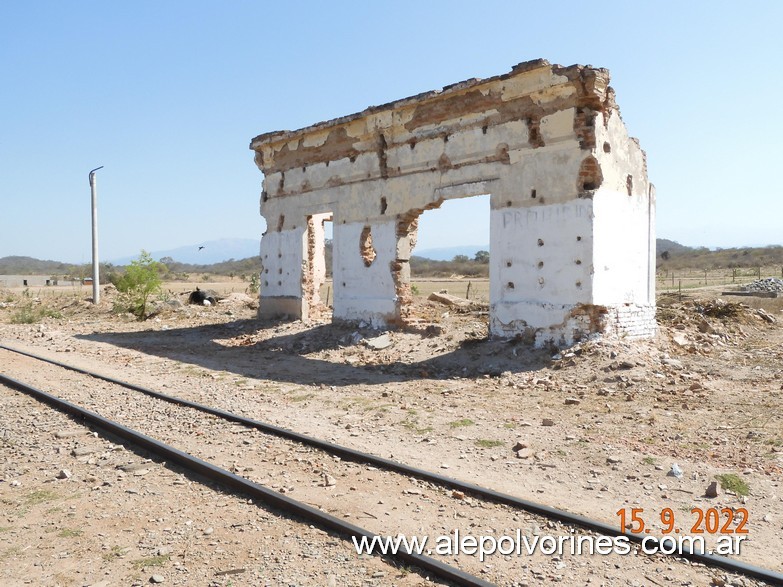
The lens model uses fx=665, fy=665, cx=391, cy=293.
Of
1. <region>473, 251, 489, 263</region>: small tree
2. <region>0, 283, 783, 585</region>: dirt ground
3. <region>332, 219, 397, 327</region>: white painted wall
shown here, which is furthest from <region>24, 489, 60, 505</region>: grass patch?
<region>473, 251, 489, 263</region>: small tree

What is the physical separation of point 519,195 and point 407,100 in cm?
389

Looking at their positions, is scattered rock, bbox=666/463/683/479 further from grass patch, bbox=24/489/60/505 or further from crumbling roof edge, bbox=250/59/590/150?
crumbling roof edge, bbox=250/59/590/150

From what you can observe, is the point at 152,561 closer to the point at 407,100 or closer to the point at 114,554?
the point at 114,554

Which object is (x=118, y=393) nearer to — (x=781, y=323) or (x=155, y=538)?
(x=155, y=538)

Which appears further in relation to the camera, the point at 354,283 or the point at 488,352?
the point at 354,283

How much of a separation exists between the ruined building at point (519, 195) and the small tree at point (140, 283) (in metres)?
9.47

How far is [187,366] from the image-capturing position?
1336 centimetres

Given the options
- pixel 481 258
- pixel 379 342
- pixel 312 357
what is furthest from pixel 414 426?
pixel 481 258

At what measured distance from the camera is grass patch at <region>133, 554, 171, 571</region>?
4.35 metres

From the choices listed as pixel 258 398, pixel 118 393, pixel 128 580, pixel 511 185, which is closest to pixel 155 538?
pixel 128 580

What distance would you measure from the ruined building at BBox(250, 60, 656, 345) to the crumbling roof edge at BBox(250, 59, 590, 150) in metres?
0.04

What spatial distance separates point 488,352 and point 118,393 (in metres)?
6.49

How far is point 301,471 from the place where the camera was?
6.24 m

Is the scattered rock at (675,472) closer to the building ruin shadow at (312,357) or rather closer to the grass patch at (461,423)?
the grass patch at (461,423)
